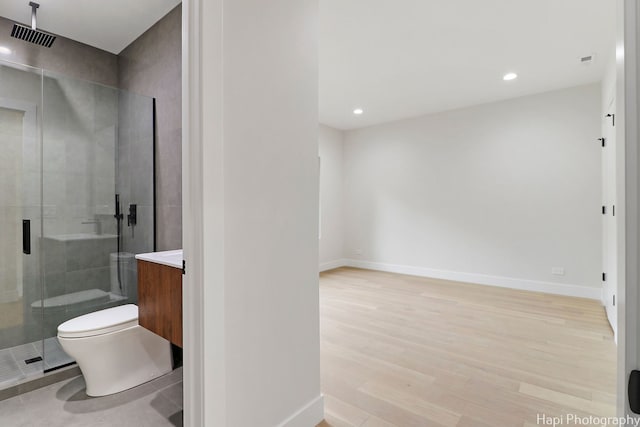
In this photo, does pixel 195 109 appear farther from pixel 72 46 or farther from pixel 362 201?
pixel 362 201

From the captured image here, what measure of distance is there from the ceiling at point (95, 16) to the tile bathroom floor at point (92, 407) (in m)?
2.78

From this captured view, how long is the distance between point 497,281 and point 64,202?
5260 mm

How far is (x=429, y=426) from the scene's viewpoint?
171cm

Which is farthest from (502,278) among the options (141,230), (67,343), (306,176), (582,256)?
(67,343)

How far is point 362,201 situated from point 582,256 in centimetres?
336

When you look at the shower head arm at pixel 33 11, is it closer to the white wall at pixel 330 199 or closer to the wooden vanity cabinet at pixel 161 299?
the wooden vanity cabinet at pixel 161 299

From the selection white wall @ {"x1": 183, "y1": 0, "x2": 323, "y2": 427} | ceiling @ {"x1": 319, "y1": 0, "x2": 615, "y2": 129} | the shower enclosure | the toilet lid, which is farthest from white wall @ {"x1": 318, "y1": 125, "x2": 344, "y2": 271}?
white wall @ {"x1": 183, "y1": 0, "x2": 323, "y2": 427}

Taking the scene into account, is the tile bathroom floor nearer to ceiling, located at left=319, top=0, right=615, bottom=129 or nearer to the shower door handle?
the shower door handle

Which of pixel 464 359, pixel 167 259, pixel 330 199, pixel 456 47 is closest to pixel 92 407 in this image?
pixel 167 259

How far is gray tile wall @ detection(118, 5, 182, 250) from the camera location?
2.36 meters

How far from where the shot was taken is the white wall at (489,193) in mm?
4031

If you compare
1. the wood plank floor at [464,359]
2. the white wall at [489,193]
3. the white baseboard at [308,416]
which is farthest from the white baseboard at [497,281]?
the white baseboard at [308,416]

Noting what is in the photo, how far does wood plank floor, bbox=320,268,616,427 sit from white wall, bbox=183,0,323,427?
1.82ft

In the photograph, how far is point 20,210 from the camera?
249 centimetres
